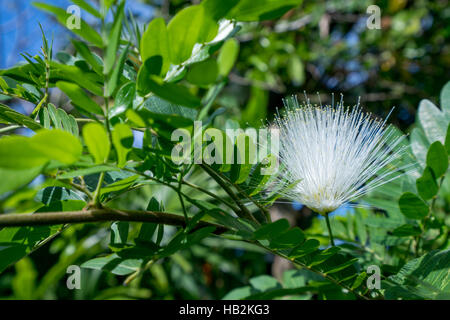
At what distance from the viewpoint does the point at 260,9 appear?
1.53ft

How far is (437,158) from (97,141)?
48cm

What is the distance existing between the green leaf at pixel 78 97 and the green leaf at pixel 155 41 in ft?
0.26

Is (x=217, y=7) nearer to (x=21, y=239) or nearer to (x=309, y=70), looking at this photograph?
(x=21, y=239)

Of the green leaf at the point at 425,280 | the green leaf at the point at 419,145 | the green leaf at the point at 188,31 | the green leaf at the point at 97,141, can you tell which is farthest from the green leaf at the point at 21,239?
the green leaf at the point at 419,145

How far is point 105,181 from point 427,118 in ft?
2.01

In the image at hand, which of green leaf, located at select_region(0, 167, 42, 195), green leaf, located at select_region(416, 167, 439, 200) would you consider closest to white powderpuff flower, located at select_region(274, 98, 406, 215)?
green leaf, located at select_region(416, 167, 439, 200)

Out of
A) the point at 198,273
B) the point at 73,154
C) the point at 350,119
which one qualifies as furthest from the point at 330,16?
the point at 73,154

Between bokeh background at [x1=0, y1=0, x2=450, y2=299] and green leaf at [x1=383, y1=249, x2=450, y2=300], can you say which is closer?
green leaf at [x1=383, y1=249, x2=450, y2=300]

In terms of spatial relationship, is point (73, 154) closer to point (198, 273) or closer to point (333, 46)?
point (198, 273)

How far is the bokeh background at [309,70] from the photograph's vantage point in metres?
1.87

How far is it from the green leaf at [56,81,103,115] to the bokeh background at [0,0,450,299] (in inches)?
54.0

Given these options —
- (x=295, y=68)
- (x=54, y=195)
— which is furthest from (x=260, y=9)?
(x=295, y=68)

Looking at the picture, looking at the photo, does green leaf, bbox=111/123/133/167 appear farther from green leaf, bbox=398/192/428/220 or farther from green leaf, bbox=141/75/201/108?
green leaf, bbox=398/192/428/220

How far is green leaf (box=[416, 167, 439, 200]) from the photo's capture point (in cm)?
61
